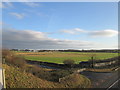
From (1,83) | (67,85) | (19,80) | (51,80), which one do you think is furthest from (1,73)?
(67,85)

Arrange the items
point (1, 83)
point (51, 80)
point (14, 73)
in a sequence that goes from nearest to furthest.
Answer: point (1, 83) < point (14, 73) < point (51, 80)

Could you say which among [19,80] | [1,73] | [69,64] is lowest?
[69,64]

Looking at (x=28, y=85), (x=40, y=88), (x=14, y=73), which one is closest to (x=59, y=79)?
(x=40, y=88)

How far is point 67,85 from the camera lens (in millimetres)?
10984

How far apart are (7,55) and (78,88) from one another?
1073 cm

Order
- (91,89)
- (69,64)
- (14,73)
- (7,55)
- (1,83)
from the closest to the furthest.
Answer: (1,83)
(14,73)
(91,89)
(7,55)
(69,64)

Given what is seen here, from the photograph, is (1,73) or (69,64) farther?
(69,64)

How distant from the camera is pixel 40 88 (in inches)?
348

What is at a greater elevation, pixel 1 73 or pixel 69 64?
pixel 1 73

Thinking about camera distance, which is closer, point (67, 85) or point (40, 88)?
point (40, 88)

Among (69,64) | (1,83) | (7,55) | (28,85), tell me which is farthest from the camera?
(69,64)

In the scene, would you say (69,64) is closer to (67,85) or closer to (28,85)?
(67,85)

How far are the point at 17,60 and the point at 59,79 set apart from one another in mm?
8055

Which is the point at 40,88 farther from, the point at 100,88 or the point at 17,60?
the point at 17,60
